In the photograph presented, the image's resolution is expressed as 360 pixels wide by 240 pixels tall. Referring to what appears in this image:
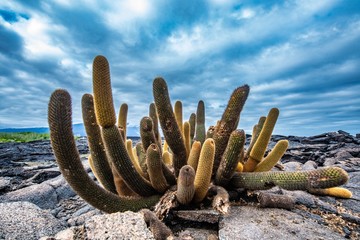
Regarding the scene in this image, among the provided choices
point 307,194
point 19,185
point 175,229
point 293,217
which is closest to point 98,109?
point 175,229

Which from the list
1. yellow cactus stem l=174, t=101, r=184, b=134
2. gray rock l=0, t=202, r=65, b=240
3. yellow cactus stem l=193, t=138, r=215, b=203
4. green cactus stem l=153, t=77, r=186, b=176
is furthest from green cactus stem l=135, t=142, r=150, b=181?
gray rock l=0, t=202, r=65, b=240

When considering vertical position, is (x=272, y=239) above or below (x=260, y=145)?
below

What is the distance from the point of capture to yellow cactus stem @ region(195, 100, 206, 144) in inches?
158

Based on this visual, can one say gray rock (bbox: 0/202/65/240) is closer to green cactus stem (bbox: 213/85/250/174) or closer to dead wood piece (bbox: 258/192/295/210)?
green cactus stem (bbox: 213/85/250/174)

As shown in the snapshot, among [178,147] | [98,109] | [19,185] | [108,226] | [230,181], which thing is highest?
[98,109]

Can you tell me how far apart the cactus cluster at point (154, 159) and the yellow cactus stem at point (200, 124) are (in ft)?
3.19

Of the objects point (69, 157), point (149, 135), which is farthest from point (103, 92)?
point (149, 135)

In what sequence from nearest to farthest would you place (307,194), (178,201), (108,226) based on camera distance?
(108,226) → (178,201) → (307,194)

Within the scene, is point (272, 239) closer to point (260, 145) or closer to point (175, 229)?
point (175, 229)

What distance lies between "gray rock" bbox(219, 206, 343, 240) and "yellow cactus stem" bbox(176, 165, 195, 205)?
348mm

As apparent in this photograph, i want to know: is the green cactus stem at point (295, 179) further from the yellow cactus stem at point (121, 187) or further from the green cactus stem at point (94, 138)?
the green cactus stem at point (94, 138)

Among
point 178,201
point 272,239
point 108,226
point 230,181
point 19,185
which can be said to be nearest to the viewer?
point 108,226

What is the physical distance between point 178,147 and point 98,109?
0.92 m

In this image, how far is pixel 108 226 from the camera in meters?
1.78
